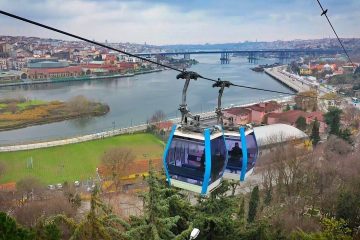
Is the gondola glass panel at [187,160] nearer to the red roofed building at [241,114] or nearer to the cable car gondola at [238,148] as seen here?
the cable car gondola at [238,148]

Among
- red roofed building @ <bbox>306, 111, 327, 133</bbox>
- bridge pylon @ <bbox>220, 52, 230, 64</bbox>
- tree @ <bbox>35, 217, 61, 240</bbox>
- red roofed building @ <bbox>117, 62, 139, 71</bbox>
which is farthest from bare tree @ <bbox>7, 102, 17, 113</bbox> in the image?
bridge pylon @ <bbox>220, 52, 230, 64</bbox>

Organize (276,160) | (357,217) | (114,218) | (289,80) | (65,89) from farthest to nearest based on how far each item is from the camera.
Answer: (289,80) → (65,89) → (276,160) → (357,217) → (114,218)

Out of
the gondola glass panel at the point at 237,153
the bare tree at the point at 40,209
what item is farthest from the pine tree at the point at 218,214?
the bare tree at the point at 40,209

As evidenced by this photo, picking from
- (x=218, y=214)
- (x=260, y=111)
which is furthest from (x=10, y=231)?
(x=260, y=111)

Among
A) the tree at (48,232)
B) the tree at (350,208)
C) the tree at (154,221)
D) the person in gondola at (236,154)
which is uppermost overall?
the person in gondola at (236,154)

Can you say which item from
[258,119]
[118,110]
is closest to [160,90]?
[118,110]

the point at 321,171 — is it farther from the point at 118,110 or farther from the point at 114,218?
the point at 118,110
